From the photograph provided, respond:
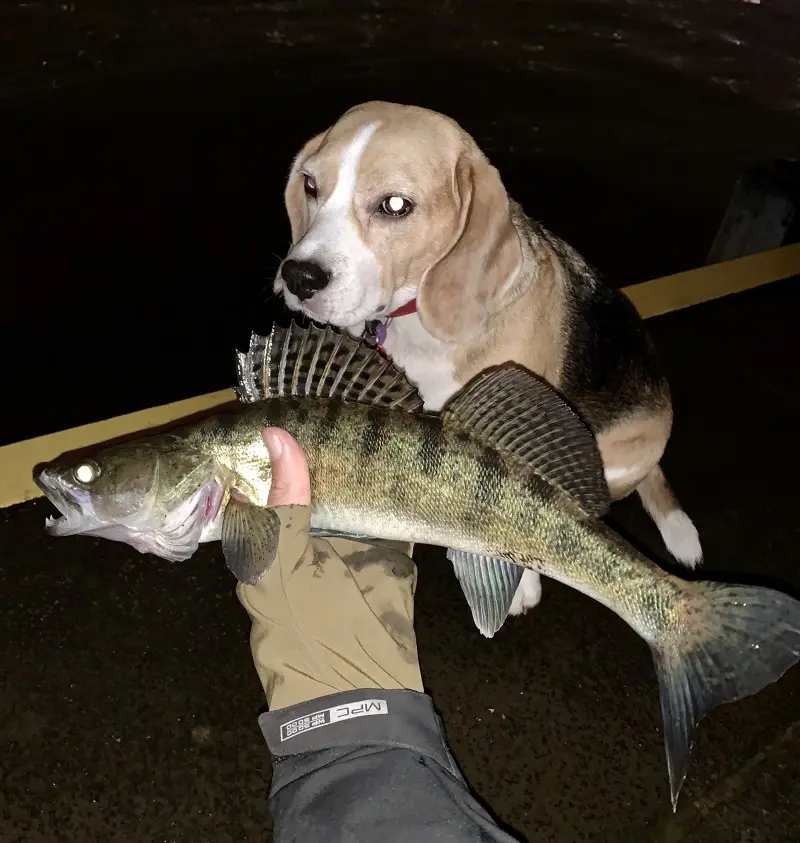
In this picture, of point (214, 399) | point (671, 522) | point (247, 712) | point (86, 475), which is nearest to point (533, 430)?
point (86, 475)

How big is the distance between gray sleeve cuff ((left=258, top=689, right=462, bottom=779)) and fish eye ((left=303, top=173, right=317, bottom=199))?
1361mm

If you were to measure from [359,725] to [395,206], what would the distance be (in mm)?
1318

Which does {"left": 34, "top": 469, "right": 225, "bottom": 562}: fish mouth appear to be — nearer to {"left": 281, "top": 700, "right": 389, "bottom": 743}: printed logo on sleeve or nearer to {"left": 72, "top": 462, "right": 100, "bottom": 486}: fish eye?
{"left": 72, "top": 462, "right": 100, "bottom": 486}: fish eye

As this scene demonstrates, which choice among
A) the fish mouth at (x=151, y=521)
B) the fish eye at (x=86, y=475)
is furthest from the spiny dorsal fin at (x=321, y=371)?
the fish eye at (x=86, y=475)

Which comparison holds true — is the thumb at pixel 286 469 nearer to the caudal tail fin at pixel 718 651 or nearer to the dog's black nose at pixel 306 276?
the dog's black nose at pixel 306 276

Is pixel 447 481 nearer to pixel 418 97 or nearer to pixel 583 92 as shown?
pixel 418 97

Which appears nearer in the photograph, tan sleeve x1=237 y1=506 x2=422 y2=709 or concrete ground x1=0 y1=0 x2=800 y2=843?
tan sleeve x1=237 y1=506 x2=422 y2=709

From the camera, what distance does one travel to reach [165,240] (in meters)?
4.16

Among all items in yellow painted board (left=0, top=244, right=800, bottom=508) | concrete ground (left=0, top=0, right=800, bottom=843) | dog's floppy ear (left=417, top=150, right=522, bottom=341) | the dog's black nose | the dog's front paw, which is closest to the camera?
the dog's black nose

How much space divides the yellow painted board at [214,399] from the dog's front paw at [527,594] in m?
1.33

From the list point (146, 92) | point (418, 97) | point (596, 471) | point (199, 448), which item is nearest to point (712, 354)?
point (596, 471)

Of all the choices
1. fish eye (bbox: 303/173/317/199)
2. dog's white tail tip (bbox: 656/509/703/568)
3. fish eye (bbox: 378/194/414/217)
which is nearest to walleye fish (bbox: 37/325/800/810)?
fish eye (bbox: 378/194/414/217)

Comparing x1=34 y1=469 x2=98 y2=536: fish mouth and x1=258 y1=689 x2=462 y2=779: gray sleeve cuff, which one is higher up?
x1=34 y1=469 x2=98 y2=536: fish mouth

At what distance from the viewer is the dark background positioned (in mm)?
3705
